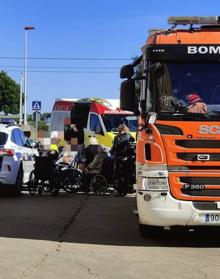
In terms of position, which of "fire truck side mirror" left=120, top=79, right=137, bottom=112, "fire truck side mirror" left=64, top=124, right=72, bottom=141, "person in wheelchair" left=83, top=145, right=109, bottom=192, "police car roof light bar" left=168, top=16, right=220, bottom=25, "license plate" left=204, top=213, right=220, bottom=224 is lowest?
"person in wheelchair" left=83, top=145, right=109, bottom=192

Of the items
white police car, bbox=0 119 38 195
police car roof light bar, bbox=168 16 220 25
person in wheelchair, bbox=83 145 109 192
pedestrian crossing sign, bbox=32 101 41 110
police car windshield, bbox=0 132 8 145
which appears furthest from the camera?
pedestrian crossing sign, bbox=32 101 41 110

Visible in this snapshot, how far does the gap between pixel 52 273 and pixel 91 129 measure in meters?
17.3

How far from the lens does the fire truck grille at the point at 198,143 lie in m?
8.28

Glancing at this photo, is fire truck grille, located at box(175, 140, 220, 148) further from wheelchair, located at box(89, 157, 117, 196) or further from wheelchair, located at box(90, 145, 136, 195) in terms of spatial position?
wheelchair, located at box(89, 157, 117, 196)

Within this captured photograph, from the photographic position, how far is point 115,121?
23.8 meters

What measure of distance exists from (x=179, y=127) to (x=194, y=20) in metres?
1.90

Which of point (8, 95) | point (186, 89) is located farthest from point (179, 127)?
point (8, 95)

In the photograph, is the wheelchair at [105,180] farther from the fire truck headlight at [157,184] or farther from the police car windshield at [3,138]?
the fire truck headlight at [157,184]

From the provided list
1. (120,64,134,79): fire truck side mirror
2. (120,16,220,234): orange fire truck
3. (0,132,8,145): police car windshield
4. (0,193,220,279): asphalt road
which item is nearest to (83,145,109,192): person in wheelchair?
(0,132,8,145): police car windshield

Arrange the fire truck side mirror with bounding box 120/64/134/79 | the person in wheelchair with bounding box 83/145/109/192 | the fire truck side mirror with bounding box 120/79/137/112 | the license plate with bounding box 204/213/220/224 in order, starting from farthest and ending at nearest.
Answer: the person in wheelchair with bounding box 83/145/109/192, the fire truck side mirror with bounding box 120/64/134/79, the fire truck side mirror with bounding box 120/79/137/112, the license plate with bounding box 204/213/220/224

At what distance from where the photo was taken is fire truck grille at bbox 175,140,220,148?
8281mm

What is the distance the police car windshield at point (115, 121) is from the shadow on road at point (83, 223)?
8480mm

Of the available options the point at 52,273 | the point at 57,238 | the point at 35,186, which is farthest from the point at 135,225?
the point at 35,186

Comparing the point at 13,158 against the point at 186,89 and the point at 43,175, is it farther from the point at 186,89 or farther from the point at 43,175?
the point at 186,89
